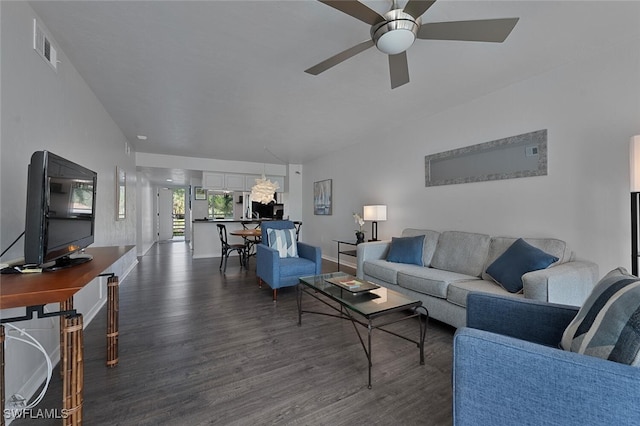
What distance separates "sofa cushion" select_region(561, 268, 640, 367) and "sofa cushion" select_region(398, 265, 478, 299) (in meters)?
1.42

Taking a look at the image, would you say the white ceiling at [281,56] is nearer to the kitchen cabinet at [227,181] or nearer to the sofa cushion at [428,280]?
the sofa cushion at [428,280]

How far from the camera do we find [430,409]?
1.54m

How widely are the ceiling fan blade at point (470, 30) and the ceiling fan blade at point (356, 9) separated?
317 millimetres

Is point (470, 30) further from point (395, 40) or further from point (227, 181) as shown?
point (227, 181)

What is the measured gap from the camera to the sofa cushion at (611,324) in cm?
83

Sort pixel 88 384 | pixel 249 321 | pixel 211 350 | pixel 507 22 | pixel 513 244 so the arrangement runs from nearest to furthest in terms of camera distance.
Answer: pixel 507 22 < pixel 88 384 < pixel 211 350 < pixel 513 244 < pixel 249 321

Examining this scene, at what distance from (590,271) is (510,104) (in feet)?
6.03

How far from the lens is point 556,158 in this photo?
102 inches

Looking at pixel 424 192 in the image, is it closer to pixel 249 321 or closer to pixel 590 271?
pixel 590 271

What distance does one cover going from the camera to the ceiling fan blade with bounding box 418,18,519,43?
4.91ft

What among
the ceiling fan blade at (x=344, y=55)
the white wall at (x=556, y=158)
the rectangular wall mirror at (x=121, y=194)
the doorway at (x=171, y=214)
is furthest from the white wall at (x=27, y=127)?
the doorway at (x=171, y=214)

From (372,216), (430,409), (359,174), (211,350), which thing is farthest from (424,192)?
(211,350)

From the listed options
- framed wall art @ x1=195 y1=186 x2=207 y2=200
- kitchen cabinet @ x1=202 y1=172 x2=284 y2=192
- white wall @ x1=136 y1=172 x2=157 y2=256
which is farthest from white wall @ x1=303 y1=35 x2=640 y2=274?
framed wall art @ x1=195 y1=186 x2=207 y2=200

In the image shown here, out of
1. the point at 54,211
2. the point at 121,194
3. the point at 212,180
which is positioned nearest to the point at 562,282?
the point at 54,211
